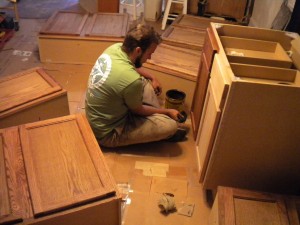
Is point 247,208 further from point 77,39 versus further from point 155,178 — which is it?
point 77,39

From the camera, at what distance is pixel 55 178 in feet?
3.77

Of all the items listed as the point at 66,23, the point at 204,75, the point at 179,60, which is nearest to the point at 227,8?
the point at 179,60

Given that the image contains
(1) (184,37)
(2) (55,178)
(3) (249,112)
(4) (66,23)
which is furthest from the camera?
(4) (66,23)

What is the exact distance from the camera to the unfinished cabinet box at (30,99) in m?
1.67

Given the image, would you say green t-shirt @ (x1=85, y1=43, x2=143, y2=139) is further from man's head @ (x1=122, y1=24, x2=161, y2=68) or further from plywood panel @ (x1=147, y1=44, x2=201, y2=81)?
plywood panel @ (x1=147, y1=44, x2=201, y2=81)

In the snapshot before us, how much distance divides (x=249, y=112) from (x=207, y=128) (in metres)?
0.34

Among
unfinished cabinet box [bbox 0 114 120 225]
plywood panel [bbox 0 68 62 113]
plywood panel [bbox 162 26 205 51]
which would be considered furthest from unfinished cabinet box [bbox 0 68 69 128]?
plywood panel [bbox 162 26 205 51]

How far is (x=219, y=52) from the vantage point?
5.07 ft

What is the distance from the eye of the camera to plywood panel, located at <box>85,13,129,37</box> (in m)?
2.82

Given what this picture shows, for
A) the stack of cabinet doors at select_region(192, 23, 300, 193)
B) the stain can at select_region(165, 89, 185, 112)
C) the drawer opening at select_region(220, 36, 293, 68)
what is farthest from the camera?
the stain can at select_region(165, 89, 185, 112)

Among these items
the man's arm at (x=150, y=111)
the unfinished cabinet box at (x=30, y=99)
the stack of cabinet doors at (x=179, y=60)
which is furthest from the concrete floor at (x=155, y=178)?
the unfinished cabinet box at (x=30, y=99)

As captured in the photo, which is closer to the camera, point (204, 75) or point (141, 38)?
point (141, 38)

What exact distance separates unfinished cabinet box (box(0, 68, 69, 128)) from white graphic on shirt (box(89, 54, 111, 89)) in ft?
0.66

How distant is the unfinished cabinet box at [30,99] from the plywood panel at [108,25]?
1.04m
